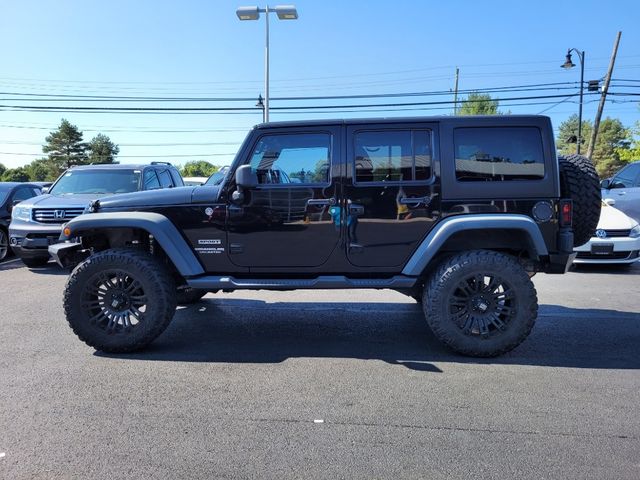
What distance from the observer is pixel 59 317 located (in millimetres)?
5727

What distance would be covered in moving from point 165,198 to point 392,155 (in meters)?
2.20

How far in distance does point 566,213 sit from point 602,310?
7.88 feet

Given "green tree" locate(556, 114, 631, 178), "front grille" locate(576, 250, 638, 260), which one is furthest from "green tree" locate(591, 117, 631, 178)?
"front grille" locate(576, 250, 638, 260)

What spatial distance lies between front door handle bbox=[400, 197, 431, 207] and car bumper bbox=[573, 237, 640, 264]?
5435 millimetres

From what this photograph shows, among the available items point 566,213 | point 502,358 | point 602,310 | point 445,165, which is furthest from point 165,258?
point 602,310

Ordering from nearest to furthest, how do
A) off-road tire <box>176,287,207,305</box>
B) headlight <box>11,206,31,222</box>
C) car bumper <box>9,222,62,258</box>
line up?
off-road tire <box>176,287,207,305</box> < car bumper <box>9,222,62,258</box> < headlight <box>11,206,31,222</box>

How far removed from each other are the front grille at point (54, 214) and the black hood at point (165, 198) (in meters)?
4.50

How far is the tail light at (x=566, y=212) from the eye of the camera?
4.30 m

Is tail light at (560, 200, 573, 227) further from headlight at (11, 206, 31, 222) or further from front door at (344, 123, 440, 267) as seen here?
headlight at (11, 206, 31, 222)

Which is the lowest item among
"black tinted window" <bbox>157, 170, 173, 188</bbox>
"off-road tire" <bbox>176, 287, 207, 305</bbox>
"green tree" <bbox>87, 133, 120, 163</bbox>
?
"off-road tire" <bbox>176, 287, 207, 305</bbox>

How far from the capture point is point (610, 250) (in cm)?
836

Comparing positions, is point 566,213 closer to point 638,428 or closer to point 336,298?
point 638,428

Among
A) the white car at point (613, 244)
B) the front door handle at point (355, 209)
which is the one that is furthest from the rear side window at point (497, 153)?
the white car at point (613, 244)

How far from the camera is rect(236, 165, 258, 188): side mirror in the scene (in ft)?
13.9
